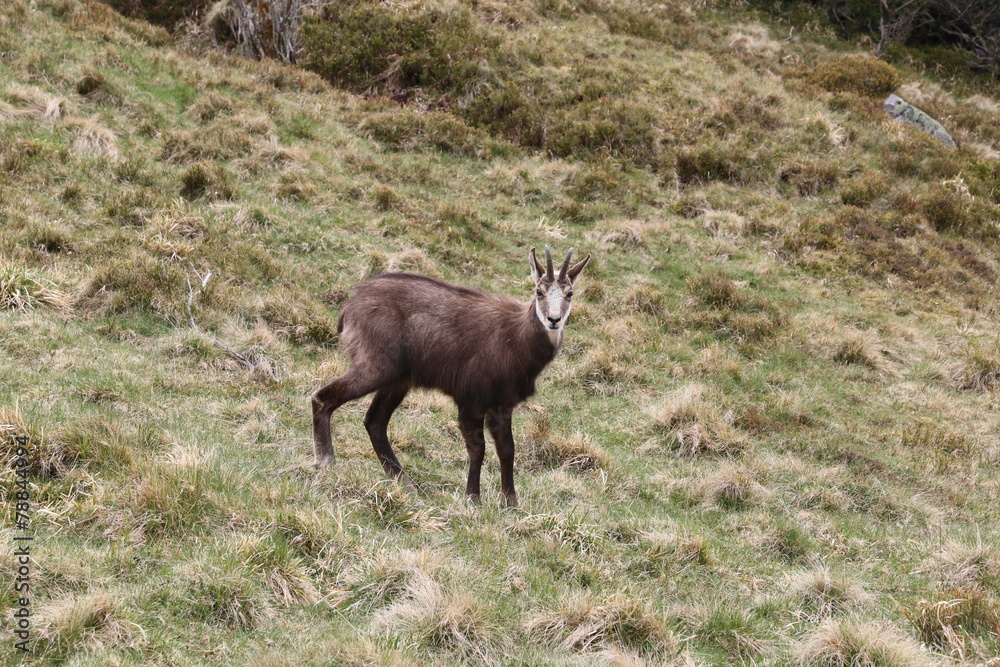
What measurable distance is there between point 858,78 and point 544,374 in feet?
61.5

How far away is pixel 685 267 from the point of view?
51.0ft

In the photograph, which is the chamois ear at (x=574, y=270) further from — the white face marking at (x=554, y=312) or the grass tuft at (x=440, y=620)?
the grass tuft at (x=440, y=620)

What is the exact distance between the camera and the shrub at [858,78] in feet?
78.4

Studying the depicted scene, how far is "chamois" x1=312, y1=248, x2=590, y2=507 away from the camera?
736 centimetres

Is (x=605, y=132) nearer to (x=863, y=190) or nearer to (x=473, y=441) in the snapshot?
(x=863, y=190)

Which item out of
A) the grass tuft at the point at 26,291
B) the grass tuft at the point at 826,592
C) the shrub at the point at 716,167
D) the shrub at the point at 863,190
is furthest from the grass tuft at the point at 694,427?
the shrub at the point at 863,190

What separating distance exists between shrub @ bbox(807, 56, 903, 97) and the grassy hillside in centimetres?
13

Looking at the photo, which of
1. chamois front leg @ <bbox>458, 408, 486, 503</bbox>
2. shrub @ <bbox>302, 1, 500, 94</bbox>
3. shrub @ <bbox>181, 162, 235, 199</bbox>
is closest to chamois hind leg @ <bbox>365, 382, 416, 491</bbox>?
chamois front leg @ <bbox>458, 408, 486, 503</bbox>

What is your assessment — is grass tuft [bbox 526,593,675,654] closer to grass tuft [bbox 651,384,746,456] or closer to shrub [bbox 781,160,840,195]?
grass tuft [bbox 651,384,746,456]

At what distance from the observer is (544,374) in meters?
11.7

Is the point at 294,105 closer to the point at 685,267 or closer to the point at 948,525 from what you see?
the point at 685,267

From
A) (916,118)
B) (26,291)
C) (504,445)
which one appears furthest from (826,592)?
(916,118)

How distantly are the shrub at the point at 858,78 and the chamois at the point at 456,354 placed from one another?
67.2ft

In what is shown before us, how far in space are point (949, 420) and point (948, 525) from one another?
352cm
